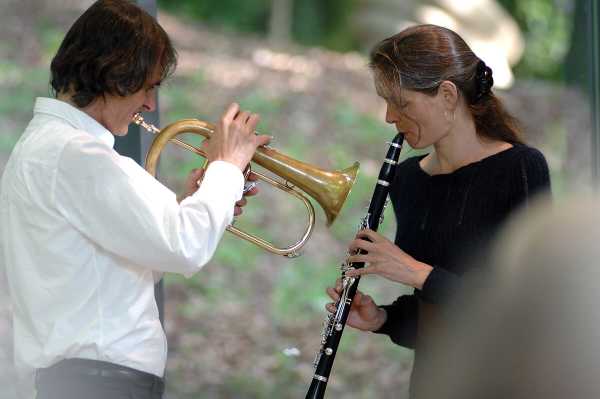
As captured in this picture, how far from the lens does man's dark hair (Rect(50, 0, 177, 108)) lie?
6.13 feet

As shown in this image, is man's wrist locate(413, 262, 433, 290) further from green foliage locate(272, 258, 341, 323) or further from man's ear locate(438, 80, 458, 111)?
green foliage locate(272, 258, 341, 323)

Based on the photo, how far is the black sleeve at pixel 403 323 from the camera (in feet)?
7.89

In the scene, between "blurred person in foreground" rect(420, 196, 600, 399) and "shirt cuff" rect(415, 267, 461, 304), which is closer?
"blurred person in foreground" rect(420, 196, 600, 399)

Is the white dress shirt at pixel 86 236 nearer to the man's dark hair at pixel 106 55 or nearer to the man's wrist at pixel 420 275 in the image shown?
the man's dark hair at pixel 106 55

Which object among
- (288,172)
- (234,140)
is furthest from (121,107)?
(288,172)

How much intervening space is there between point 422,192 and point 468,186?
163mm

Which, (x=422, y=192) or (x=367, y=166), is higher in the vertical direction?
(x=367, y=166)

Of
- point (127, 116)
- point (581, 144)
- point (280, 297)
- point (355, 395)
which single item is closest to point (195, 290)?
point (280, 297)

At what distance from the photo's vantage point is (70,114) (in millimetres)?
1864

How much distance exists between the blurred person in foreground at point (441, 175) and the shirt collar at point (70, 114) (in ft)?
2.20

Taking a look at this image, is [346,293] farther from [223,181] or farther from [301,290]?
[301,290]

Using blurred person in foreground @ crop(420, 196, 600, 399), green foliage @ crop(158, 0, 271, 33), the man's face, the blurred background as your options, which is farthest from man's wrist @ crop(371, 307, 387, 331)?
green foliage @ crop(158, 0, 271, 33)

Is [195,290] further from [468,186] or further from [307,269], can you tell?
[468,186]

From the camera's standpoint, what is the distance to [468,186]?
2.28 meters
